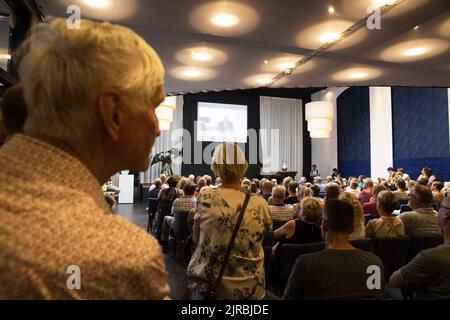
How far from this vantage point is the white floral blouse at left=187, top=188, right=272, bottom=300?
5.20 feet

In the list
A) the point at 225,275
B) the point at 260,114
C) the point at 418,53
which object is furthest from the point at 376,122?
the point at 225,275

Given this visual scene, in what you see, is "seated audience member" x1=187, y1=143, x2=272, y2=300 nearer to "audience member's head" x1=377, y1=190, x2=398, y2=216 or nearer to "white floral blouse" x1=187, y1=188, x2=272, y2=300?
"white floral blouse" x1=187, y1=188, x2=272, y2=300

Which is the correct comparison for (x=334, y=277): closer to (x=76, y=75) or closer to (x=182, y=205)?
(x=76, y=75)

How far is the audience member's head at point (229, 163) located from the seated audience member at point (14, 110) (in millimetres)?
1092

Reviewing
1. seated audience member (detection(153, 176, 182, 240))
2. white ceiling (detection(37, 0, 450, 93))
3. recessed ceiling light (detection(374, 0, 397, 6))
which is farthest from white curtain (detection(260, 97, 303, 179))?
recessed ceiling light (detection(374, 0, 397, 6))

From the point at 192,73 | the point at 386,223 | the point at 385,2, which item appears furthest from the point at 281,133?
the point at 385,2

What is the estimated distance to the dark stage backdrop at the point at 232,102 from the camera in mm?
14336

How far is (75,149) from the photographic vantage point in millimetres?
497

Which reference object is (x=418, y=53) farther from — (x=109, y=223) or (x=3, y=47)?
(x=3, y=47)

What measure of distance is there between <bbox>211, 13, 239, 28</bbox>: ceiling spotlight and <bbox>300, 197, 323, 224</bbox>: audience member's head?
1772mm

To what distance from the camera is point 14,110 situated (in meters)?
1.02

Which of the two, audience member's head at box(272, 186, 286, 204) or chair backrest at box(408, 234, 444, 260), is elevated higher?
audience member's head at box(272, 186, 286, 204)

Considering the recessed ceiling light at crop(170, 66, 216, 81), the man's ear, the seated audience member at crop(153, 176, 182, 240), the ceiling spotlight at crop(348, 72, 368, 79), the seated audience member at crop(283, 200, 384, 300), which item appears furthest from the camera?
the seated audience member at crop(153, 176, 182, 240)

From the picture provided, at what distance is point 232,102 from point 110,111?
15.1m
